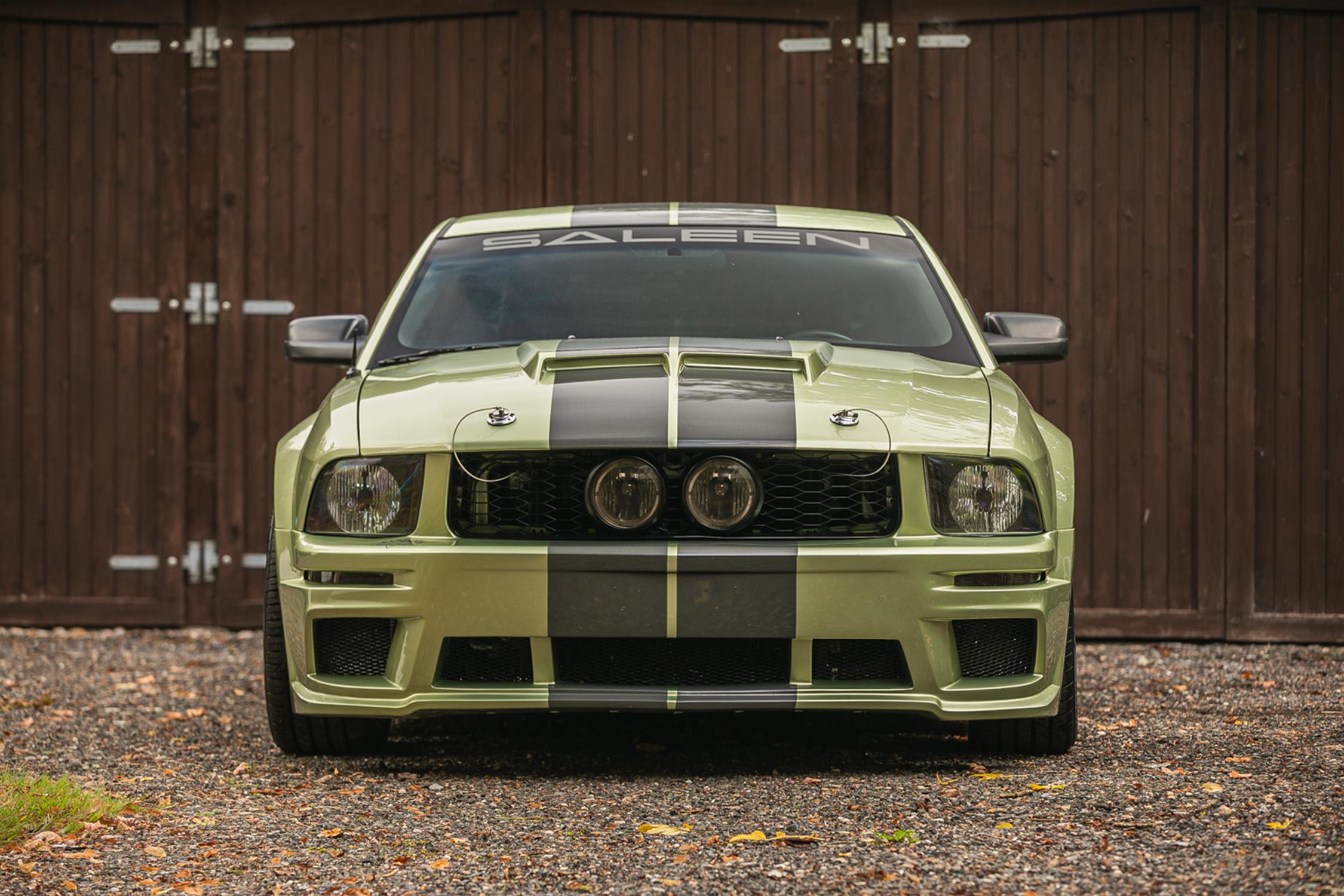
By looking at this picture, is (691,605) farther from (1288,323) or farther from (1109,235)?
(1288,323)

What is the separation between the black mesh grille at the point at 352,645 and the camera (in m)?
4.09

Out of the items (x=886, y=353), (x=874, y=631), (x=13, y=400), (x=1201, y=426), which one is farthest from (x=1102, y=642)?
(x=13, y=400)

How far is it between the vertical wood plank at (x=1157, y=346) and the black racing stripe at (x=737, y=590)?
14.4 feet

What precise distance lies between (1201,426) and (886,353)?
3653 millimetres

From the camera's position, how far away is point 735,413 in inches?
156

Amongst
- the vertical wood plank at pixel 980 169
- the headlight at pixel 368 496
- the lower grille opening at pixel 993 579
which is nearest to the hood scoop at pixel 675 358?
the headlight at pixel 368 496

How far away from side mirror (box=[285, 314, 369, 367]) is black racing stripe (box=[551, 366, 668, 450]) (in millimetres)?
1264

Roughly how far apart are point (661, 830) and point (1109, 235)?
5158 mm

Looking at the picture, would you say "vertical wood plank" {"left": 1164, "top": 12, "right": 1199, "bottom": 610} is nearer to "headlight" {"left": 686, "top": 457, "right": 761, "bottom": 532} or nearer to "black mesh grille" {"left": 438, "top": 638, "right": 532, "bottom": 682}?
"headlight" {"left": 686, "top": 457, "right": 761, "bottom": 532}

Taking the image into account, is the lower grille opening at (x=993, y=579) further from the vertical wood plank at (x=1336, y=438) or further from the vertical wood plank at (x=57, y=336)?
the vertical wood plank at (x=57, y=336)

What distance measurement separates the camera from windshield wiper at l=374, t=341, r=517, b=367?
474 cm

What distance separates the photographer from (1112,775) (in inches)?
162

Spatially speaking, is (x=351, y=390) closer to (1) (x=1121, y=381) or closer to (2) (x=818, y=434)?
(2) (x=818, y=434)

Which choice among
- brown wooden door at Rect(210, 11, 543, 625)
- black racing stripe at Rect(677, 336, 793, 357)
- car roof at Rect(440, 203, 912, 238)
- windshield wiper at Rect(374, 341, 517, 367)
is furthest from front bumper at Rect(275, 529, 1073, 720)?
brown wooden door at Rect(210, 11, 543, 625)
